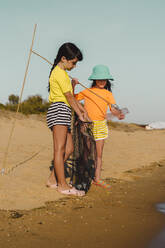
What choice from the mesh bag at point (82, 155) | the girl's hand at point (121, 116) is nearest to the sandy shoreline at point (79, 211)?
the mesh bag at point (82, 155)

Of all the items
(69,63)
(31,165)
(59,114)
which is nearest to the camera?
(59,114)

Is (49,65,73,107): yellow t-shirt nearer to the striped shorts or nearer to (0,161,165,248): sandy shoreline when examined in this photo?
the striped shorts

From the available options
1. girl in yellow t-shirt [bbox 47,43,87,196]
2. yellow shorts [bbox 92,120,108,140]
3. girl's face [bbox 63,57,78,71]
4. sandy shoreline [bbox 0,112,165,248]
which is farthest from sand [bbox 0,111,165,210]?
girl's face [bbox 63,57,78,71]

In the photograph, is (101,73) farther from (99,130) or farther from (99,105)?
(99,130)

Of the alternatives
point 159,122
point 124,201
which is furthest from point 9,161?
point 159,122

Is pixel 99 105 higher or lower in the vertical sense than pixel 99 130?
higher

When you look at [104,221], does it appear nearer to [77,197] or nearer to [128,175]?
[77,197]

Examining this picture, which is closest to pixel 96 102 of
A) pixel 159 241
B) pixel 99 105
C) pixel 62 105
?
pixel 99 105

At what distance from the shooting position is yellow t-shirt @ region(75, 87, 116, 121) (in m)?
4.62

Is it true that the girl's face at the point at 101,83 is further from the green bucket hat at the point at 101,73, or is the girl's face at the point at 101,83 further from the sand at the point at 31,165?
the sand at the point at 31,165

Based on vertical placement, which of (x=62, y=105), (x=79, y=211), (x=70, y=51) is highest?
(x=70, y=51)

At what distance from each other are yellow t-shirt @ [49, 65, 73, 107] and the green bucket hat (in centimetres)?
80

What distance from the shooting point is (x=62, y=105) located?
3.84 meters

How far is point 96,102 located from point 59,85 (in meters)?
0.96
